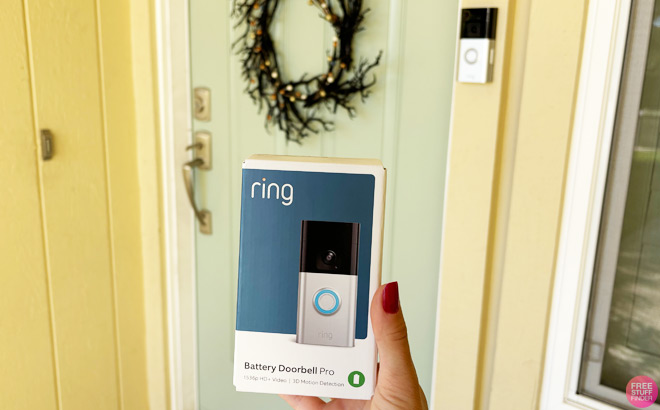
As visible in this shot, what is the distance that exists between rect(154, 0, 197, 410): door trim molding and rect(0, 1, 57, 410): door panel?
38cm

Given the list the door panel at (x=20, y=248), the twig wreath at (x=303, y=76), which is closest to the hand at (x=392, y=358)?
the twig wreath at (x=303, y=76)

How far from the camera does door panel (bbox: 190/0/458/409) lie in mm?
1456

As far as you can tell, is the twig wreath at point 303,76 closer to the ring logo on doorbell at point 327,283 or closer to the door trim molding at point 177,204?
the door trim molding at point 177,204

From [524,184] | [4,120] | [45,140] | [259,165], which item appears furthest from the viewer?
[45,140]

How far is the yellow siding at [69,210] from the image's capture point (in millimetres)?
1459

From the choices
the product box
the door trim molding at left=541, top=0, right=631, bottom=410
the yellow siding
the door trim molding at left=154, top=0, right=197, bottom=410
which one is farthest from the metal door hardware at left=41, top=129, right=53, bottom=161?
the door trim molding at left=541, top=0, right=631, bottom=410

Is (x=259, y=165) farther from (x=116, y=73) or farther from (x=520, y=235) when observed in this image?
(x=116, y=73)

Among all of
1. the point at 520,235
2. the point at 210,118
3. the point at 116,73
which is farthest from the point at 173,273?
the point at 520,235

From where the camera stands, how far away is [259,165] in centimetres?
73

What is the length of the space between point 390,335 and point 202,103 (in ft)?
3.94

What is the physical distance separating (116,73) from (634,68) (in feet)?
4.21

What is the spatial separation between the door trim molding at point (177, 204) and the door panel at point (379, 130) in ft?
0.12

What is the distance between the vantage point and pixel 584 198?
Result: 1272 millimetres

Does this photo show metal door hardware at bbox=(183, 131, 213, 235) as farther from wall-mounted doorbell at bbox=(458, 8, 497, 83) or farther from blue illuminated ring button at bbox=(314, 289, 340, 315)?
blue illuminated ring button at bbox=(314, 289, 340, 315)
